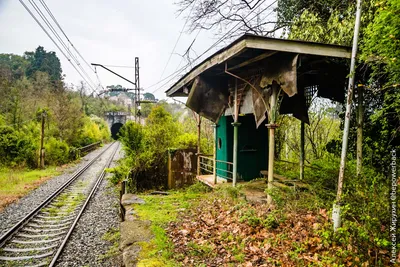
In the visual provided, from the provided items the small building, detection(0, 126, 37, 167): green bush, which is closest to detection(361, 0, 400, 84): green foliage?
the small building

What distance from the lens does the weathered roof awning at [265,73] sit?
4730 mm

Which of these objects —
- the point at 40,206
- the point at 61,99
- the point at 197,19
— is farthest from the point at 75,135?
the point at 197,19

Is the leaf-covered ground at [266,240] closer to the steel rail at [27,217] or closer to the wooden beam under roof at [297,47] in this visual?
the wooden beam under roof at [297,47]

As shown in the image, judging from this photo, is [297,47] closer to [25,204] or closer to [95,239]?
[95,239]

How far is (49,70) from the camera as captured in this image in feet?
162

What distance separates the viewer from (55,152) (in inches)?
838

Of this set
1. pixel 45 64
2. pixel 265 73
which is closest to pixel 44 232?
pixel 265 73

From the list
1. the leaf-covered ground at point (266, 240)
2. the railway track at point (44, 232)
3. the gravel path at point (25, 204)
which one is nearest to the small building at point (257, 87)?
the leaf-covered ground at point (266, 240)

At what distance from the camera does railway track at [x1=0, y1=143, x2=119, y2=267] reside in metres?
6.46

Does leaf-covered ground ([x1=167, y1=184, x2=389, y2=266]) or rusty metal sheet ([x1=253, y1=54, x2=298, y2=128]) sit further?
rusty metal sheet ([x1=253, y1=54, x2=298, y2=128])

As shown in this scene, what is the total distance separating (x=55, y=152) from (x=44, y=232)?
15.2m

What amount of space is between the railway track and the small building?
5.48 metres

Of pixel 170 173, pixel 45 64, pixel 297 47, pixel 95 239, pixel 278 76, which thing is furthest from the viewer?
pixel 45 64

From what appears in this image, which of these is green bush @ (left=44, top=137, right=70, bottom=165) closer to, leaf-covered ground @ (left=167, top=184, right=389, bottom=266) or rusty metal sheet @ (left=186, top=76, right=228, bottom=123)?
rusty metal sheet @ (left=186, top=76, right=228, bottom=123)
